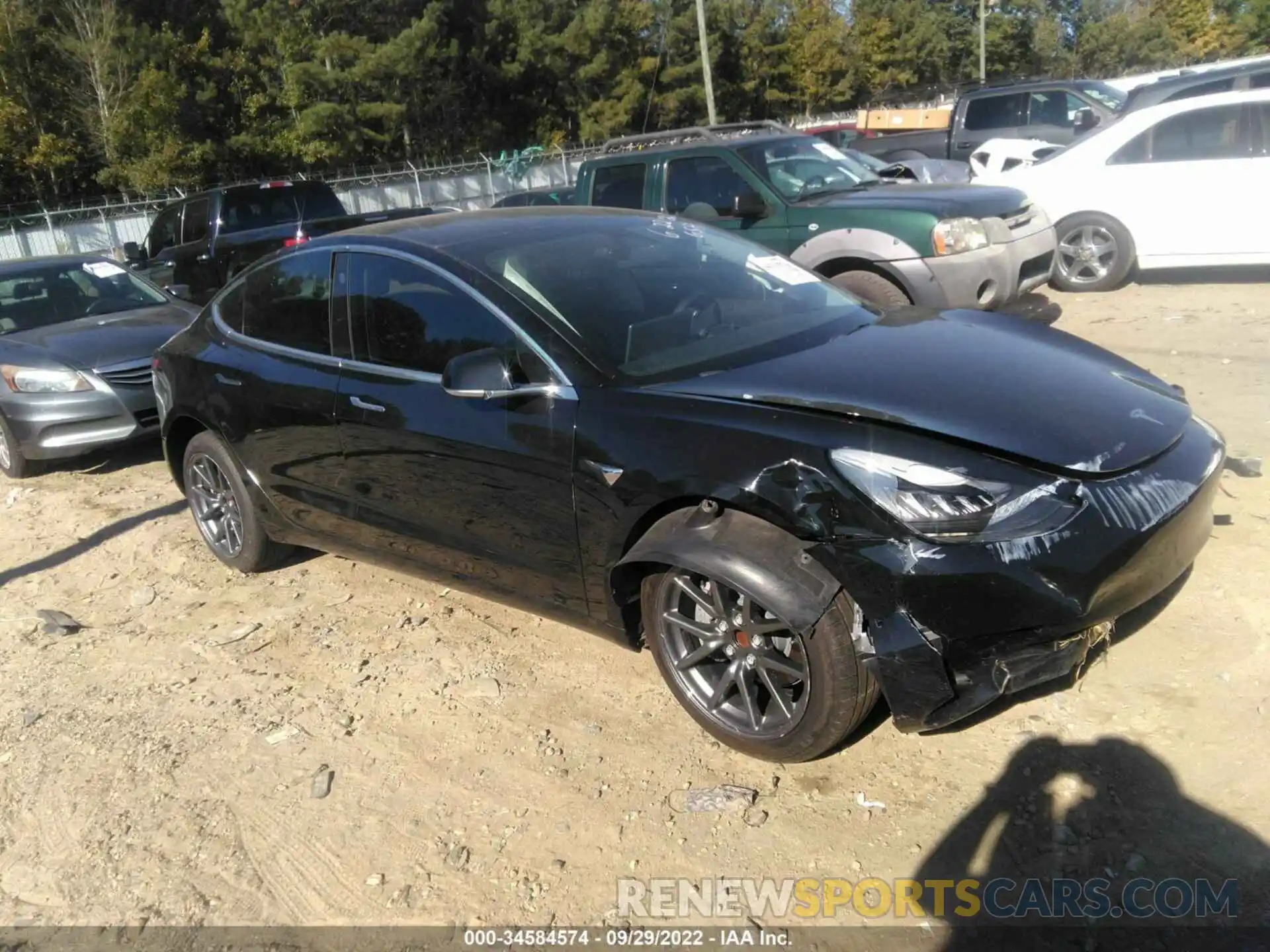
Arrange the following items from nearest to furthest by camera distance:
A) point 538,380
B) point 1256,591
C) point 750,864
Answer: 1. point 750,864
2. point 538,380
3. point 1256,591

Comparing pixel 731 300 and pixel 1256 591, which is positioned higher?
pixel 731 300

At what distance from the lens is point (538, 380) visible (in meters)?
3.57

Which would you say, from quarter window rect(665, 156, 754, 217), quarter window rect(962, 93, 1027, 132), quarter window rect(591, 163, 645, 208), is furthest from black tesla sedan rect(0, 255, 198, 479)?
quarter window rect(962, 93, 1027, 132)

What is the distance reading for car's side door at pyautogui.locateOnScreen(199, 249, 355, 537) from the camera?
4414 millimetres

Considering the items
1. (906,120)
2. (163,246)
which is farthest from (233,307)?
(906,120)

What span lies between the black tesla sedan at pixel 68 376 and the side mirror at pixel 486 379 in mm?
4723

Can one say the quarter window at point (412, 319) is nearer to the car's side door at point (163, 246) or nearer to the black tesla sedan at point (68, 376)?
the black tesla sedan at point (68, 376)

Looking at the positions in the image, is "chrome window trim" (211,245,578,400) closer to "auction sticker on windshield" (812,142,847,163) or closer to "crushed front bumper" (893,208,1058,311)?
"crushed front bumper" (893,208,1058,311)

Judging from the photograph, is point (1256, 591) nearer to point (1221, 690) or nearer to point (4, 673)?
point (1221, 690)

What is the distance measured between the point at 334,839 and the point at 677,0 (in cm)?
5030

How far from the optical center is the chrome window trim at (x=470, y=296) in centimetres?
355

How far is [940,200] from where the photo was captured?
7.49 meters

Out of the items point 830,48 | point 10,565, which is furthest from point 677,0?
point 10,565

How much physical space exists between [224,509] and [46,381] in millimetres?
2886
